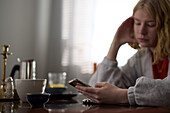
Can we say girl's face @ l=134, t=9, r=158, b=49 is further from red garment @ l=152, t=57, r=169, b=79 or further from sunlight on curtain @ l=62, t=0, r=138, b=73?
sunlight on curtain @ l=62, t=0, r=138, b=73

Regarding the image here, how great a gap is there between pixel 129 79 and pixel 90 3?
6.66 ft

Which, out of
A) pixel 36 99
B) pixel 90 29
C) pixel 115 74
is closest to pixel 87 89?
pixel 36 99

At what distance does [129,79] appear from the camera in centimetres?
166

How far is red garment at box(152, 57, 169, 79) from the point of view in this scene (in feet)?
5.10

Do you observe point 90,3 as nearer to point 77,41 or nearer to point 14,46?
point 77,41

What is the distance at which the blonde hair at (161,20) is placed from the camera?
146 cm

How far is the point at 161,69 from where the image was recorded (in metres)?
1.57

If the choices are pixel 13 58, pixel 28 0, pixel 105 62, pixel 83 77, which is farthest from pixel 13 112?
pixel 28 0

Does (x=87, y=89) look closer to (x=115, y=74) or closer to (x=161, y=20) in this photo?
(x=115, y=74)

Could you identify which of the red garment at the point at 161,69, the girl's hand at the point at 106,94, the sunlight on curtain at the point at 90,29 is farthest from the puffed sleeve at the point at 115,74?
the sunlight on curtain at the point at 90,29

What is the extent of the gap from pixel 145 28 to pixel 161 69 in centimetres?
27

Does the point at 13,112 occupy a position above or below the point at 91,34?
below

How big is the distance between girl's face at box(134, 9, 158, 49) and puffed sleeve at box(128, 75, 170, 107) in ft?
1.39

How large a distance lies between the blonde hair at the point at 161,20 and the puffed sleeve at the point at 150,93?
0.43 meters
